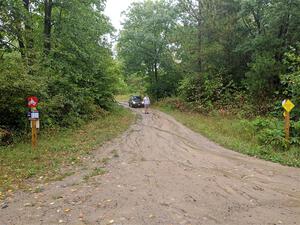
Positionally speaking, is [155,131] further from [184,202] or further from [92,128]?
[184,202]

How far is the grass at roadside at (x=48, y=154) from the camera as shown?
794cm

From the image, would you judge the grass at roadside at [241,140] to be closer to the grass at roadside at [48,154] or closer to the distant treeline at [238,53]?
the distant treeline at [238,53]

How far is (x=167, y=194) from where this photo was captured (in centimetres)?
619

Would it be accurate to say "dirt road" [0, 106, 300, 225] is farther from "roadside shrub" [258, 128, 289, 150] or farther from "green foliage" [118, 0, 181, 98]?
"green foliage" [118, 0, 181, 98]

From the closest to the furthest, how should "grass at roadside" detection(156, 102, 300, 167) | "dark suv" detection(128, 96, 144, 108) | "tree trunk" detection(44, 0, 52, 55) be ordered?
"grass at roadside" detection(156, 102, 300, 167), "tree trunk" detection(44, 0, 52, 55), "dark suv" detection(128, 96, 144, 108)

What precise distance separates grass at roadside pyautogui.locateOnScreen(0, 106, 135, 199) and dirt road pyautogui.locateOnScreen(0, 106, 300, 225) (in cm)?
70

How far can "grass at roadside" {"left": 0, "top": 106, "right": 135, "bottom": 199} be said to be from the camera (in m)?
7.94

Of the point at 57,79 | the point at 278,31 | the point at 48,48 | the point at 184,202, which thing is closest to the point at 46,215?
the point at 184,202

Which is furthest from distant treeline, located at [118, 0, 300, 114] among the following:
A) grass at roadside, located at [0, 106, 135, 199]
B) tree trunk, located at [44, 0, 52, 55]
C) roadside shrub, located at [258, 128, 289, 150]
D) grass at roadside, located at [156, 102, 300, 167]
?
tree trunk, located at [44, 0, 52, 55]

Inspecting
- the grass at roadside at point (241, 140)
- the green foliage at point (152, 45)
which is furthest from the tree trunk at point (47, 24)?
the green foliage at point (152, 45)

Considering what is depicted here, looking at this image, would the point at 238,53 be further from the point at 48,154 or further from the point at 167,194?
the point at 167,194

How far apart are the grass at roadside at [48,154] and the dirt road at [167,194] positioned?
2.30 ft

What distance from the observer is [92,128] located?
15.8 metres

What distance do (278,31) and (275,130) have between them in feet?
32.9
